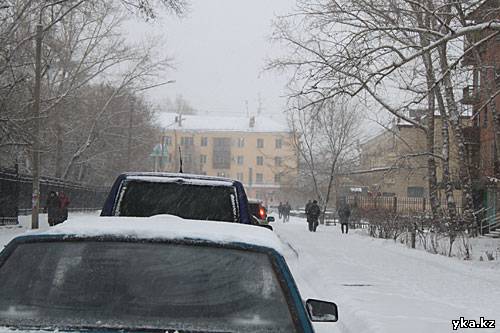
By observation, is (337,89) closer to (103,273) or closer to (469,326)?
(469,326)

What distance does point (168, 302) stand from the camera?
10.3 feet

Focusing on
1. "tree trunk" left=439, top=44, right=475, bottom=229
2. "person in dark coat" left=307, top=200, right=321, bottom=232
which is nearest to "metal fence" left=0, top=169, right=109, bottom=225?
"person in dark coat" left=307, top=200, right=321, bottom=232

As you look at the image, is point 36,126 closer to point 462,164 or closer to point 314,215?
point 314,215

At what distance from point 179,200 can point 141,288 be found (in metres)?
5.40

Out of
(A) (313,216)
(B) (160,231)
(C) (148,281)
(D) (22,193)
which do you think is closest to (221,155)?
(A) (313,216)

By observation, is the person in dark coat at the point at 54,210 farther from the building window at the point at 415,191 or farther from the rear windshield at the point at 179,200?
the building window at the point at 415,191

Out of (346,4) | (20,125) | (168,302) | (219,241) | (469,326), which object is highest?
(346,4)

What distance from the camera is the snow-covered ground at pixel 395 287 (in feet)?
31.1

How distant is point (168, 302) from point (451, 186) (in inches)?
1178

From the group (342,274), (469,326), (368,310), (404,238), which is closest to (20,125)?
(342,274)

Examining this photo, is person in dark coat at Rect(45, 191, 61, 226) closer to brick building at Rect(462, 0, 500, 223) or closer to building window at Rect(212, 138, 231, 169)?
brick building at Rect(462, 0, 500, 223)

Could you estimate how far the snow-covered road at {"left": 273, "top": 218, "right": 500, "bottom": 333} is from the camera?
9508mm

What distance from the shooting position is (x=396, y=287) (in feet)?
44.1

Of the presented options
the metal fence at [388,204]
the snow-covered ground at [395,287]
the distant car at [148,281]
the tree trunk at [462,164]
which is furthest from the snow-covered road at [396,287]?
the metal fence at [388,204]
